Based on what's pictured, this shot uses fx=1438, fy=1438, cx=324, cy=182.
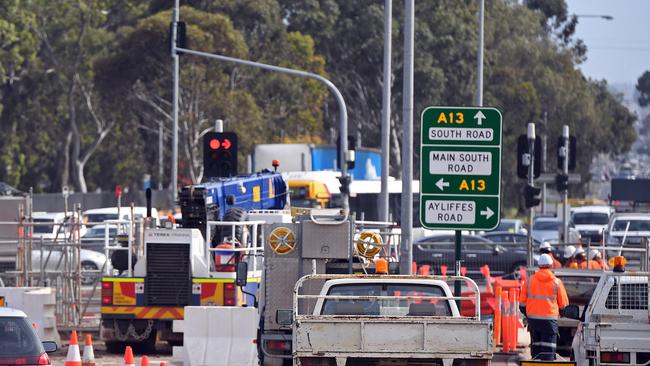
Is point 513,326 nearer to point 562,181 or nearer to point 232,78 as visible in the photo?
point 562,181

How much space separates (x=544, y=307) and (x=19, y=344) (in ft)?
20.9

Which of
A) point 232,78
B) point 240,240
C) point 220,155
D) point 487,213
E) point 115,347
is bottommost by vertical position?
point 115,347

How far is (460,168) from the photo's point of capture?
14133 millimetres

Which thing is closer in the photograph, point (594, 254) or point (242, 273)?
point (242, 273)

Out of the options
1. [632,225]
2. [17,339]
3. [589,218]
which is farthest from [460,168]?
[589,218]

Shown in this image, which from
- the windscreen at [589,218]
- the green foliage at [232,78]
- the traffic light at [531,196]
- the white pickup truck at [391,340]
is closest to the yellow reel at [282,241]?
the white pickup truck at [391,340]

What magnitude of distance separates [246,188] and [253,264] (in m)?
5.78

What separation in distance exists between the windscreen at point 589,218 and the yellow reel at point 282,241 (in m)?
34.2

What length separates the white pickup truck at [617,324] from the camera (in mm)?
14141

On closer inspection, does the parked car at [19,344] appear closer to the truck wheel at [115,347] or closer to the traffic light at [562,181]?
the truck wheel at [115,347]

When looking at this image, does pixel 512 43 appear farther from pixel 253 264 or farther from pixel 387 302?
pixel 387 302

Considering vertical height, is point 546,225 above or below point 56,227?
below

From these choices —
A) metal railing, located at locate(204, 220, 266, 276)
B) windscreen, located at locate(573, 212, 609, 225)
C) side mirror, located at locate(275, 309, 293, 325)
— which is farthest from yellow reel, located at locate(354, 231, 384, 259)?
windscreen, located at locate(573, 212, 609, 225)

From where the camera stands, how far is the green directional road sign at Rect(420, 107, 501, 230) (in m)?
14.0
